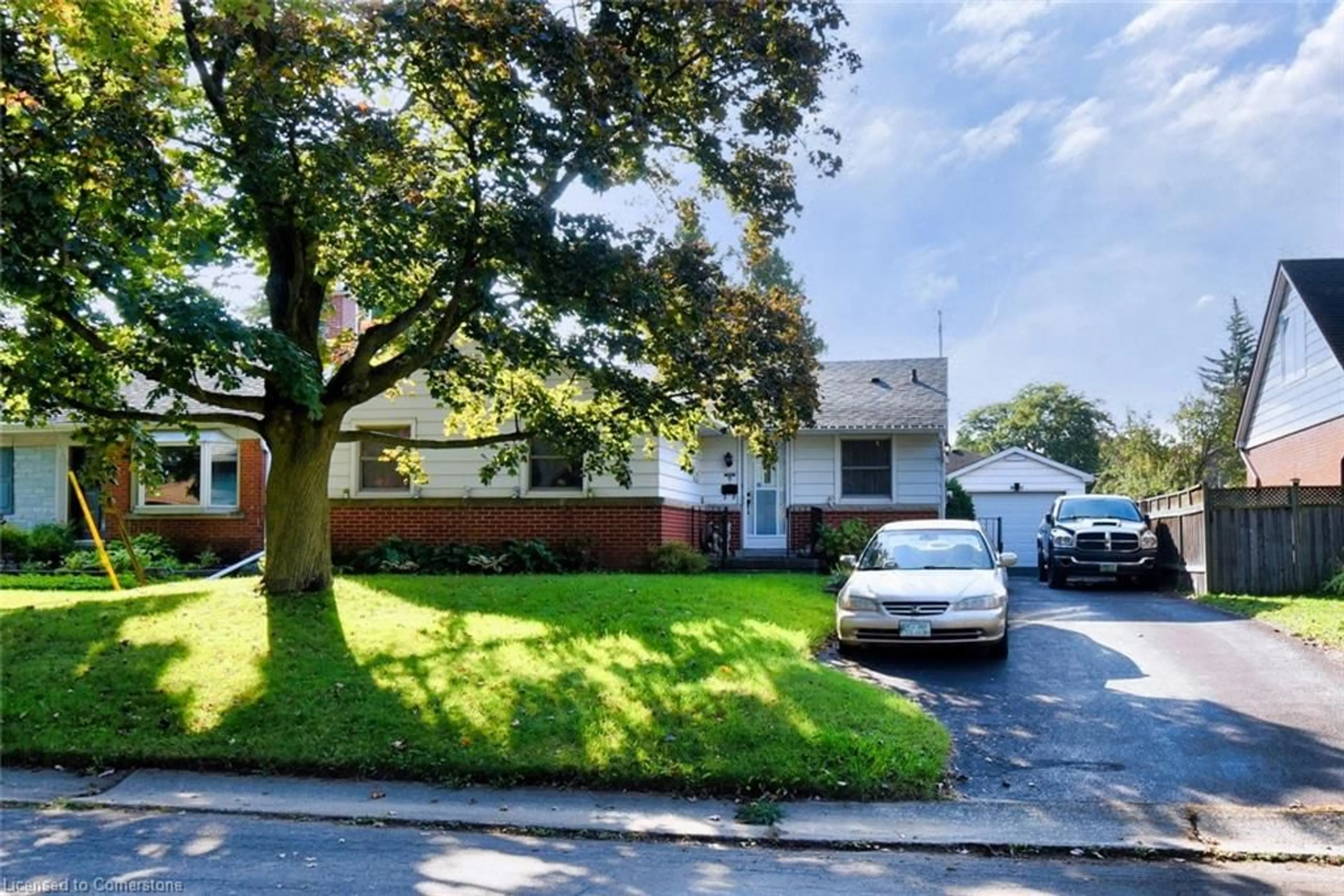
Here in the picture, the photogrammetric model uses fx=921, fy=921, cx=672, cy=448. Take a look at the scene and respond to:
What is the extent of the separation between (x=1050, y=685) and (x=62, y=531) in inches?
772

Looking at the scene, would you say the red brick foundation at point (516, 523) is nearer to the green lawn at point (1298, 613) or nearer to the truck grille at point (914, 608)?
the truck grille at point (914, 608)

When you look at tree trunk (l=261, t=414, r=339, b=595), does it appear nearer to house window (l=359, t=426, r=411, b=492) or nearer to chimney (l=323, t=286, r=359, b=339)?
chimney (l=323, t=286, r=359, b=339)

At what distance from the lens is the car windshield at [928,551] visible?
1116 centimetres

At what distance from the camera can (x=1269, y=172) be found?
57.2ft

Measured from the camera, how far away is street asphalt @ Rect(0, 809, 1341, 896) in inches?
185

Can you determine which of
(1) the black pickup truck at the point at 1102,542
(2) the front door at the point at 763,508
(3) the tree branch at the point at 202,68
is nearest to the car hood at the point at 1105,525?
(1) the black pickup truck at the point at 1102,542

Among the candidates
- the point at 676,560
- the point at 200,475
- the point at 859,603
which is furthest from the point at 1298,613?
the point at 200,475

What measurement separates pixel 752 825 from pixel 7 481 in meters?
22.5

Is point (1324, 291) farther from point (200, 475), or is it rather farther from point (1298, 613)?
point (200, 475)

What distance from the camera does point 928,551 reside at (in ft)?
37.6

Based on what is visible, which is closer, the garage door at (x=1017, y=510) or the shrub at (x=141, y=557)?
the shrub at (x=141, y=557)

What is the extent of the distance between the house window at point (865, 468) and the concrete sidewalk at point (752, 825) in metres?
14.1

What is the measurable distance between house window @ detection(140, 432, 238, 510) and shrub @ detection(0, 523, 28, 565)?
A: 2.24 meters

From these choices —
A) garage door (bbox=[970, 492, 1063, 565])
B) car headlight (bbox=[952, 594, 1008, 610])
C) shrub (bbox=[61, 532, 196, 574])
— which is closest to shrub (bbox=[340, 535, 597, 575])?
shrub (bbox=[61, 532, 196, 574])
